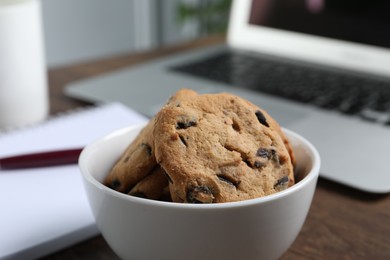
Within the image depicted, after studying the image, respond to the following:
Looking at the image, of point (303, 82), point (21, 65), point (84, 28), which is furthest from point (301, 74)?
point (84, 28)

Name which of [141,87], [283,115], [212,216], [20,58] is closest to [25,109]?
[20,58]

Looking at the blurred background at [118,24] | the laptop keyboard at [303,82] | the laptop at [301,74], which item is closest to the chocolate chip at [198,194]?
the laptop at [301,74]

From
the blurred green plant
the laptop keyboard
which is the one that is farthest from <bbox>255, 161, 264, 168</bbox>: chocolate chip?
the blurred green plant

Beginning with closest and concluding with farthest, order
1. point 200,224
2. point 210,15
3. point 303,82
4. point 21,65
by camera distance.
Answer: point 200,224, point 21,65, point 303,82, point 210,15

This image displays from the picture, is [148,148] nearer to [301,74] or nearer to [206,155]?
[206,155]

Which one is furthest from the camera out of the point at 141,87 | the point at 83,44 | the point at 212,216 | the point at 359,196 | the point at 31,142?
the point at 83,44

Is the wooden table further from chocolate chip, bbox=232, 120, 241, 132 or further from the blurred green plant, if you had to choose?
the blurred green plant

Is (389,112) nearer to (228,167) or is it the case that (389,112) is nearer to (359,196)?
(359,196)
